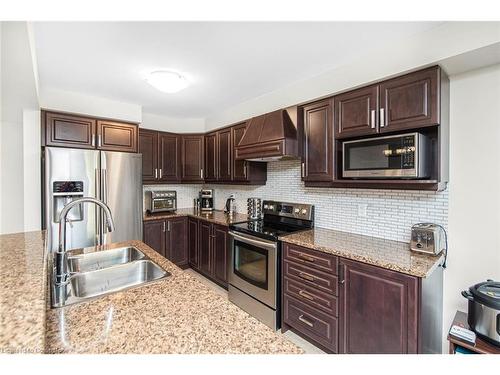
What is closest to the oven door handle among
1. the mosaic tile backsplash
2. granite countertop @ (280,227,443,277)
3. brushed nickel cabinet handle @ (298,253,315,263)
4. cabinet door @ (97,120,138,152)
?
granite countertop @ (280,227,443,277)

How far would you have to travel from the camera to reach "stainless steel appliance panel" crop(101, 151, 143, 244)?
3.00 meters

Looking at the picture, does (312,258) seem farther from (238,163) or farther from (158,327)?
(238,163)

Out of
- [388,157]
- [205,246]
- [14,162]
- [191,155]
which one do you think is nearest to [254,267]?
[205,246]

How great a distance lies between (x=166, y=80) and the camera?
229 centimetres

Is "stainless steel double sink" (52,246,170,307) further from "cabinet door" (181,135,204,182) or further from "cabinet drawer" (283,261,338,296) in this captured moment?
"cabinet door" (181,135,204,182)

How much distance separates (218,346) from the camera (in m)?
0.76

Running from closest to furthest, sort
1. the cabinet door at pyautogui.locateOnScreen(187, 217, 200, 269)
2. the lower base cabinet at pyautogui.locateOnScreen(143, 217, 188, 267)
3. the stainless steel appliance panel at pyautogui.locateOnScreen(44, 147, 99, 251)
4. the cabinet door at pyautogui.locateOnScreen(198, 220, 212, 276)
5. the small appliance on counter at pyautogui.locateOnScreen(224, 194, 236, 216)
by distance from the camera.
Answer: the stainless steel appliance panel at pyautogui.locateOnScreen(44, 147, 99, 251), the cabinet door at pyautogui.locateOnScreen(198, 220, 212, 276), the lower base cabinet at pyautogui.locateOnScreen(143, 217, 188, 267), the cabinet door at pyautogui.locateOnScreen(187, 217, 200, 269), the small appliance on counter at pyautogui.locateOnScreen(224, 194, 236, 216)

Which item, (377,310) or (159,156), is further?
(159,156)

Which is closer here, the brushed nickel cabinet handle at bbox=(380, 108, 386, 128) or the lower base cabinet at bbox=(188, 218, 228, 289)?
the brushed nickel cabinet handle at bbox=(380, 108, 386, 128)

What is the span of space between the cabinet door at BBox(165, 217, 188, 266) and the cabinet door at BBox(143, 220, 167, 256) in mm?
88

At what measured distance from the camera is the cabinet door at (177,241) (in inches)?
145

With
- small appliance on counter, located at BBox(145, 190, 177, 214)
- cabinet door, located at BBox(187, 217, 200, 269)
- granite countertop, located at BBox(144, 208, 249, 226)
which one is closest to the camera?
granite countertop, located at BBox(144, 208, 249, 226)

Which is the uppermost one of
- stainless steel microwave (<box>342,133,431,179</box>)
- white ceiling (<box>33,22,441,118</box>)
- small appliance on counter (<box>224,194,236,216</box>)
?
white ceiling (<box>33,22,441,118</box>)

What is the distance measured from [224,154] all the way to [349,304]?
2505 mm
